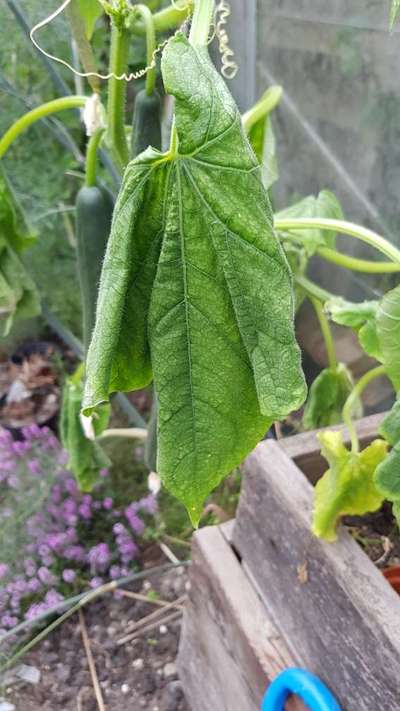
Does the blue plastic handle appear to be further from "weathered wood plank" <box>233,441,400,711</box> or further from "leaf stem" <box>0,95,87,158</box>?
"leaf stem" <box>0,95,87,158</box>

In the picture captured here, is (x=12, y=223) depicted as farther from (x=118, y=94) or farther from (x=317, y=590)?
(x=317, y=590)

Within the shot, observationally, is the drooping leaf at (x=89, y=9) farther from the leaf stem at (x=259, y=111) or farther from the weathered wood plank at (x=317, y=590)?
the weathered wood plank at (x=317, y=590)

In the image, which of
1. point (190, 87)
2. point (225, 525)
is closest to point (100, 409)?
point (225, 525)

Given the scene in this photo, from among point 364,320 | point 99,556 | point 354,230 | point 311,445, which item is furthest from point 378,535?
point 99,556

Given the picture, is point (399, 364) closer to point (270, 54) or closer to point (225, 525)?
point (225, 525)

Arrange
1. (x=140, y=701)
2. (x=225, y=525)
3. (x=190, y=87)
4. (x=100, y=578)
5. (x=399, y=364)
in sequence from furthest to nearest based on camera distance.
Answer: (x=100, y=578) < (x=140, y=701) < (x=225, y=525) < (x=399, y=364) < (x=190, y=87)

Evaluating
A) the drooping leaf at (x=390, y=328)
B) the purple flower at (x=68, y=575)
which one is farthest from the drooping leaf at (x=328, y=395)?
the purple flower at (x=68, y=575)

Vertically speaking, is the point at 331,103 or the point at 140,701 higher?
the point at 331,103

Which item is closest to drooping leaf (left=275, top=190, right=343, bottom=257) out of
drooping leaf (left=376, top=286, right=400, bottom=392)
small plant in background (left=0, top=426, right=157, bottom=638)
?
drooping leaf (left=376, top=286, right=400, bottom=392)

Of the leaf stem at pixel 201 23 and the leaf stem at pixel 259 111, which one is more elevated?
the leaf stem at pixel 201 23
